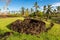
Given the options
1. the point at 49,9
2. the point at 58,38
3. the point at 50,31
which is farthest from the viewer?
the point at 49,9

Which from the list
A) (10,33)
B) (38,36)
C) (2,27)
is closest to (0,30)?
(2,27)

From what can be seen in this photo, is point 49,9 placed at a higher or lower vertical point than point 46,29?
higher

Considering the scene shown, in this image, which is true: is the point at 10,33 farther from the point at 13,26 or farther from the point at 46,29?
the point at 46,29

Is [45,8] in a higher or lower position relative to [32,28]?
higher

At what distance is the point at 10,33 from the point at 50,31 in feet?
35.1

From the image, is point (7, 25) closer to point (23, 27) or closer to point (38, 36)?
point (23, 27)

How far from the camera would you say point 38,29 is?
132ft

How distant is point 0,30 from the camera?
1620 inches

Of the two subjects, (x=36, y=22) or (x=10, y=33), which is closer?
(x=10, y=33)

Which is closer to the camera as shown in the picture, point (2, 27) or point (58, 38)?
point (58, 38)

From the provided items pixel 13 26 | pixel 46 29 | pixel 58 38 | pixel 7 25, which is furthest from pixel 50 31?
pixel 7 25

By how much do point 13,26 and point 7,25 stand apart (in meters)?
3.09

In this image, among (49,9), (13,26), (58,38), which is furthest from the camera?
(49,9)

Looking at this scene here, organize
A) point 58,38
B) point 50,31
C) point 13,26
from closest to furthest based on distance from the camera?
point 58,38 → point 50,31 → point 13,26
